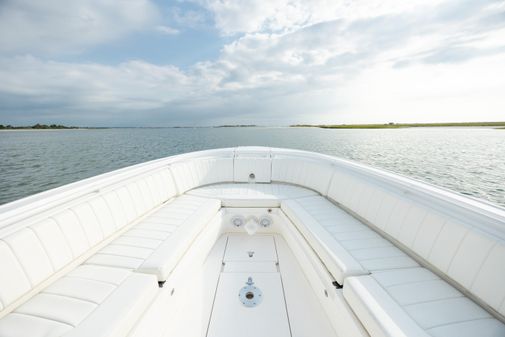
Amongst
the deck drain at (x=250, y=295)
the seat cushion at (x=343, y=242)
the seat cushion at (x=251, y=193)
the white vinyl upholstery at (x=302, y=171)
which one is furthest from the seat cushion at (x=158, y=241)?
the white vinyl upholstery at (x=302, y=171)

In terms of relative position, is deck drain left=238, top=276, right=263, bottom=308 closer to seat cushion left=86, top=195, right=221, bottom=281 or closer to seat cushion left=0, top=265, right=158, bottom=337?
seat cushion left=86, top=195, right=221, bottom=281

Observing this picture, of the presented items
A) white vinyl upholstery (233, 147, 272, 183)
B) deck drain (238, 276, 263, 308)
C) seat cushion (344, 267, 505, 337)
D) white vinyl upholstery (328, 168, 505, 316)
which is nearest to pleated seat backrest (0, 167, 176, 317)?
deck drain (238, 276, 263, 308)

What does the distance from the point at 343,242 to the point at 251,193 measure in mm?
1797

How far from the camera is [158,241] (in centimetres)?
209

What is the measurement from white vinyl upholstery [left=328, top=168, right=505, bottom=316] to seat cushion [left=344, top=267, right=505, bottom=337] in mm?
116

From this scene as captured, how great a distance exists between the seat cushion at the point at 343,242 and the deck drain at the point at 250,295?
29.2 inches

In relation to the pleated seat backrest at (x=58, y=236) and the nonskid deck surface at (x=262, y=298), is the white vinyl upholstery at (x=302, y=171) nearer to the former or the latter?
the nonskid deck surface at (x=262, y=298)

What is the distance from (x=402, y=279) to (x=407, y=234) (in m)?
0.51

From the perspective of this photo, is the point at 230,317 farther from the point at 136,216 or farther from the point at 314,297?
the point at 136,216

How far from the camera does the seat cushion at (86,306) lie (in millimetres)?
1153

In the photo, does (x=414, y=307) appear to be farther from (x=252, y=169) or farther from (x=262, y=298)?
(x=252, y=169)

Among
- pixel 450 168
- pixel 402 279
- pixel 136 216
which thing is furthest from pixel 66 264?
pixel 450 168

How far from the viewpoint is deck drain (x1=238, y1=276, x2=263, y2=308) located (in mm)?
1987

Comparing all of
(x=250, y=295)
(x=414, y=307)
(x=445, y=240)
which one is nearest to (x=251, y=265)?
(x=250, y=295)
